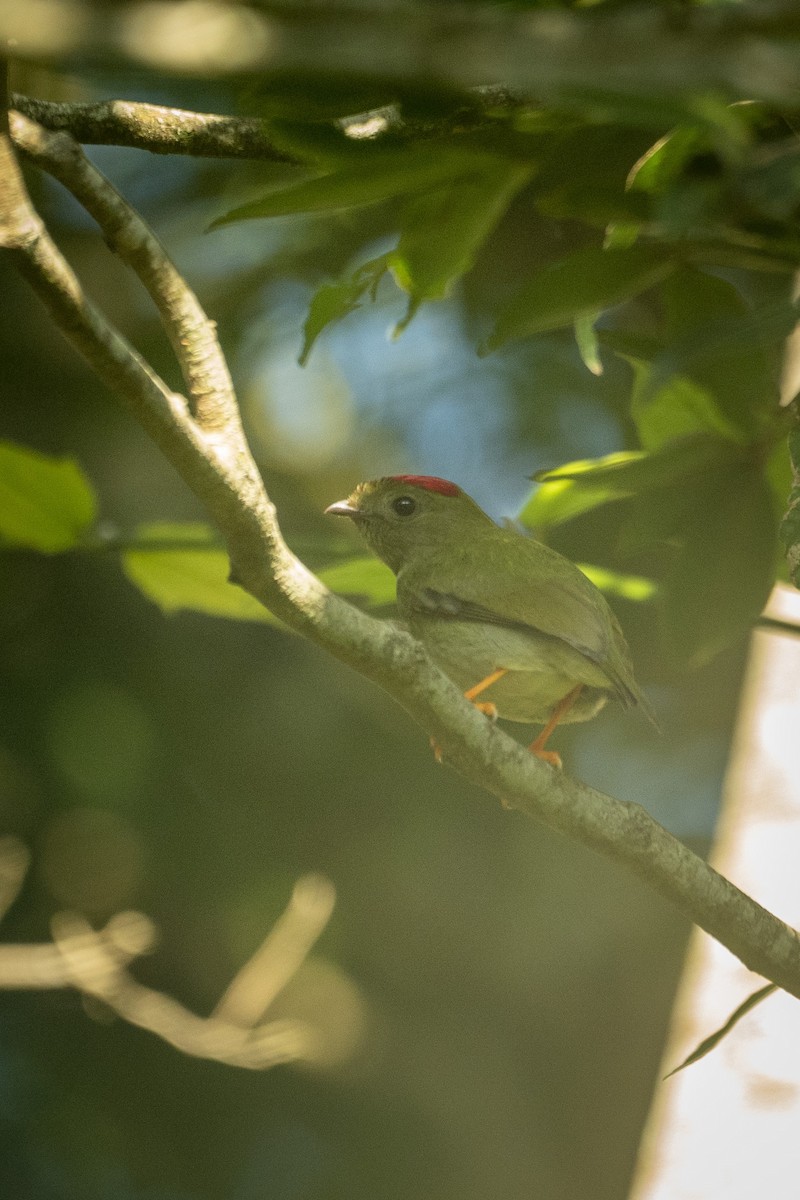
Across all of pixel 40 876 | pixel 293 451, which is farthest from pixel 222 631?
pixel 40 876

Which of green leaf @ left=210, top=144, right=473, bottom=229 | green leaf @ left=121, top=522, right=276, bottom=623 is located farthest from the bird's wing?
Result: green leaf @ left=210, top=144, right=473, bottom=229

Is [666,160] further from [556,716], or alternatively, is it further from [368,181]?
[556,716]

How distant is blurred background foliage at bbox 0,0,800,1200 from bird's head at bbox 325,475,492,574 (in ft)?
0.31

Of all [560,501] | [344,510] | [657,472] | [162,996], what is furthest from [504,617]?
[162,996]

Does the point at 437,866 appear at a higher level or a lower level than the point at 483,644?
lower

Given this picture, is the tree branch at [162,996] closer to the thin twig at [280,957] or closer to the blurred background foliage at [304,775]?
the thin twig at [280,957]

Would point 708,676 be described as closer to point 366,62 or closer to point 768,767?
point 768,767

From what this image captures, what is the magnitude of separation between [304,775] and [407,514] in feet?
6.64

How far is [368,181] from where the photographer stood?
2.31ft

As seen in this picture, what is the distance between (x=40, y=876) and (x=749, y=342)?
4014mm

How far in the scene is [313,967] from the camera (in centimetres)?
417

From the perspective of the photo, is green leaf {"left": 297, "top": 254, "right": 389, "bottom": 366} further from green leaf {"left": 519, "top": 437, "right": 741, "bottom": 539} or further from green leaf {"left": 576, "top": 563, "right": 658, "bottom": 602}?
green leaf {"left": 576, "top": 563, "right": 658, "bottom": 602}

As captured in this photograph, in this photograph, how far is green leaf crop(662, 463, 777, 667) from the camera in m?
0.95

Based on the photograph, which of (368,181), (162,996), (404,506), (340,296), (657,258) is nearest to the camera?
(368,181)
